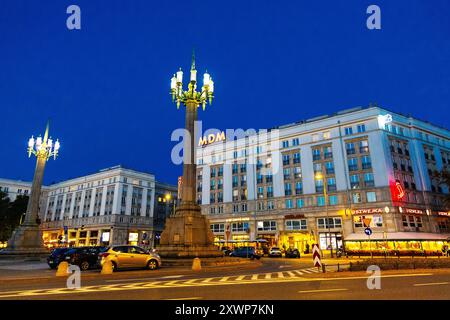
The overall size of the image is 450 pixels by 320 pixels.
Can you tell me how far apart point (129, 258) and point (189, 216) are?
20.5 feet

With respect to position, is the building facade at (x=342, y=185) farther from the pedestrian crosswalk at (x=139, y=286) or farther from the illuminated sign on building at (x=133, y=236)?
the pedestrian crosswalk at (x=139, y=286)

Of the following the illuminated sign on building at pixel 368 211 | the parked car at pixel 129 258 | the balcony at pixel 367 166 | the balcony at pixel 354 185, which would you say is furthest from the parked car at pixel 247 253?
the balcony at pixel 367 166

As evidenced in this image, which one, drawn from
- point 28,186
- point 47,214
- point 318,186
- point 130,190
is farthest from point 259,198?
point 28,186

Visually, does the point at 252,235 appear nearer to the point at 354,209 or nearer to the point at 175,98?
the point at 354,209

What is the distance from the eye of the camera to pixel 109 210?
90750 mm

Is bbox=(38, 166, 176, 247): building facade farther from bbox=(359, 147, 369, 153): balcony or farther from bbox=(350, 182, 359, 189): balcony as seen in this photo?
bbox=(359, 147, 369, 153): balcony

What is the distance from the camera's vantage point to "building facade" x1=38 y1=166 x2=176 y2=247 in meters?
89.1

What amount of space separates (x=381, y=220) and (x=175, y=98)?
1655 inches

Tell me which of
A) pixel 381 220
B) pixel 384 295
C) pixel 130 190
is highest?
pixel 130 190

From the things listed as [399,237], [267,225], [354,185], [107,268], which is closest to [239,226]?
[267,225]

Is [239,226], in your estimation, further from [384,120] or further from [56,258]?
[56,258]

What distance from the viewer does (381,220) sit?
166ft

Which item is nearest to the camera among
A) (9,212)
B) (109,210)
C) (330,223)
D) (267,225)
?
(9,212)

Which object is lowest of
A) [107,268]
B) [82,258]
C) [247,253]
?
[247,253]
